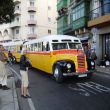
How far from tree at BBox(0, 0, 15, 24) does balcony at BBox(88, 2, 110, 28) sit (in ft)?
32.6

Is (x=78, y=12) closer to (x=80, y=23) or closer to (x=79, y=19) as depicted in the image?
(x=79, y=19)

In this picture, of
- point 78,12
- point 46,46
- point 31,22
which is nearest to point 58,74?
point 46,46

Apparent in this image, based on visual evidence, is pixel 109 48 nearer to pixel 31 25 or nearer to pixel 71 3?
pixel 71 3

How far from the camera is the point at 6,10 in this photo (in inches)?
612

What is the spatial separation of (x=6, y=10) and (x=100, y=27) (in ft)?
46.7

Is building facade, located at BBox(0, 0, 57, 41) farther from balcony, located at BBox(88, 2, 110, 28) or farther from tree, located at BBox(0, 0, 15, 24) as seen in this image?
tree, located at BBox(0, 0, 15, 24)

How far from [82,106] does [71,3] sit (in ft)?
103

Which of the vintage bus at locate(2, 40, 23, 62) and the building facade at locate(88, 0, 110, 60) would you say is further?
the vintage bus at locate(2, 40, 23, 62)

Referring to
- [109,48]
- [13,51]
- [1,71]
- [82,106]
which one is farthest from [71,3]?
[82,106]

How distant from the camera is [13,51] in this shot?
34.0m

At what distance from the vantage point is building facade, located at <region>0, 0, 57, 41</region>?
228ft

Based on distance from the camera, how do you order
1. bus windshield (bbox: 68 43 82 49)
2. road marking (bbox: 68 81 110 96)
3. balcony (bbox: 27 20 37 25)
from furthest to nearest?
balcony (bbox: 27 20 37 25) → bus windshield (bbox: 68 43 82 49) → road marking (bbox: 68 81 110 96)

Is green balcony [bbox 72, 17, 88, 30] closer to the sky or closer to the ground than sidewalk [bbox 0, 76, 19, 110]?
closer to the sky

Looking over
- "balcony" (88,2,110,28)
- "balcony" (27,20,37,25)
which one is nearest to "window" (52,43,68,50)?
"balcony" (88,2,110,28)
